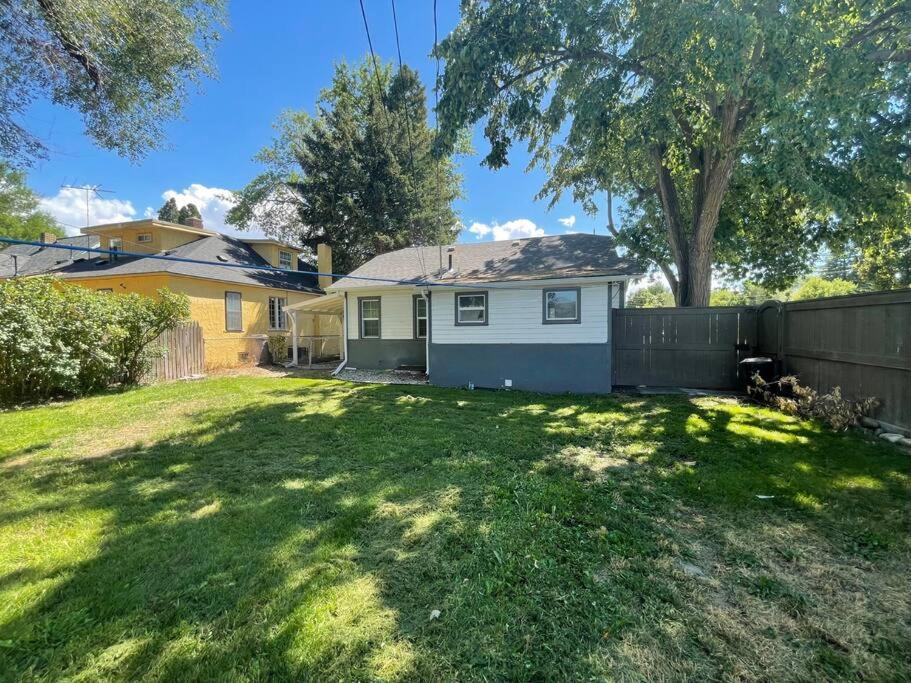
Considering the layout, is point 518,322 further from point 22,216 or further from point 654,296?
point 654,296

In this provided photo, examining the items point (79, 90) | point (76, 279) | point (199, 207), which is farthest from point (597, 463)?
point (199, 207)

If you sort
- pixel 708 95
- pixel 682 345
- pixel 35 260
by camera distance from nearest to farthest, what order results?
pixel 708 95, pixel 682 345, pixel 35 260

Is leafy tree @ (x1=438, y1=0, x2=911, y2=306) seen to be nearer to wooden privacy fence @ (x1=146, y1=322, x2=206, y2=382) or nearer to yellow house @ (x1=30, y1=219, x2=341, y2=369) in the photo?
yellow house @ (x1=30, y1=219, x2=341, y2=369)

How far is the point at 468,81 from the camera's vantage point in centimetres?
814

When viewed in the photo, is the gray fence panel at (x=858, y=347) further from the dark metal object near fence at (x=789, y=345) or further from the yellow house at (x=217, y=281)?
the yellow house at (x=217, y=281)

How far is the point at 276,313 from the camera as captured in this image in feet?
55.7

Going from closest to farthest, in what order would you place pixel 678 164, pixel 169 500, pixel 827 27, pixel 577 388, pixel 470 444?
pixel 169 500
pixel 470 444
pixel 827 27
pixel 577 388
pixel 678 164

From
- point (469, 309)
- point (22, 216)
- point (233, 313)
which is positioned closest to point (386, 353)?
point (469, 309)

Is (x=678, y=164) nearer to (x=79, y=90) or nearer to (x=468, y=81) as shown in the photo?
(x=468, y=81)

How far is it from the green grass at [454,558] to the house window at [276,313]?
1160 cm

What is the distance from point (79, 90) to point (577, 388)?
10.5 metres

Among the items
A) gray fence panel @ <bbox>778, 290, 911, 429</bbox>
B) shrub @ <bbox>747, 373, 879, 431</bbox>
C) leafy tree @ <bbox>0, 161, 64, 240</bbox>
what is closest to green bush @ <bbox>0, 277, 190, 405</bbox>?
shrub @ <bbox>747, 373, 879, 431</bbox>

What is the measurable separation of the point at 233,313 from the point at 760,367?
54.0 feet

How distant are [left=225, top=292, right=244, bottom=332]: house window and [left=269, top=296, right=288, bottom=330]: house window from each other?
1.46 meters
